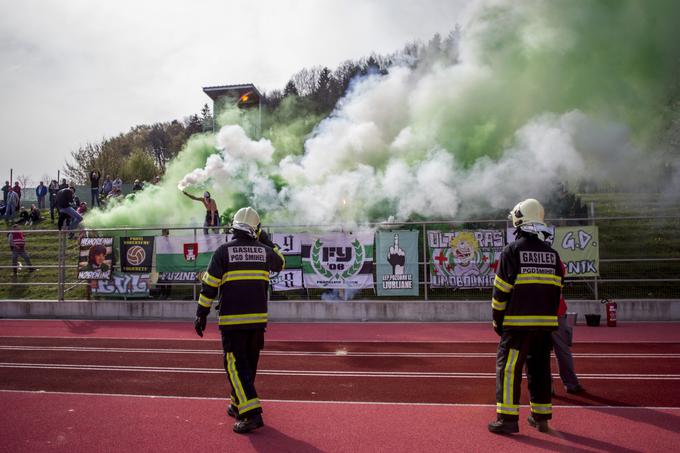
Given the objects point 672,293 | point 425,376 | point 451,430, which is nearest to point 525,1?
point 672,293

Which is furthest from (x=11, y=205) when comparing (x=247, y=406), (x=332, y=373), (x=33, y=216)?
(x=247, y=406)

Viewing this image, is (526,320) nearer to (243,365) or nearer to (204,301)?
(243,365)

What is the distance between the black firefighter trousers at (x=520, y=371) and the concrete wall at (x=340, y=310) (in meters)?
7.26

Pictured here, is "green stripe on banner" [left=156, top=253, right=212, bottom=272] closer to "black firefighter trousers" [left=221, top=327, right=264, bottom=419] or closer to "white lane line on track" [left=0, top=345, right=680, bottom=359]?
"white lane line on track" [left=0, top=345, right=680, bottom=359]

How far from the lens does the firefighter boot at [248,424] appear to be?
4992 millimetres

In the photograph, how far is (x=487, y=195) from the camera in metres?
18.4

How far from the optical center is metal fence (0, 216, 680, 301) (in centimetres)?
1252

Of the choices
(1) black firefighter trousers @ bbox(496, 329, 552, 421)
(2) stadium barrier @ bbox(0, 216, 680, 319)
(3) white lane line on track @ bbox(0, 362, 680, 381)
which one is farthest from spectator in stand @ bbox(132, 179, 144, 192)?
(1) black firefighter trousers @ bbox(496, 329, 552, 421)

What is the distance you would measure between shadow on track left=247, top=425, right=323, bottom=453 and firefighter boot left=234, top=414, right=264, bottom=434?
0.07 metres

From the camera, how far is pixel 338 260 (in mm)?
12812

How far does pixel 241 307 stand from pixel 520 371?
9.36 ft

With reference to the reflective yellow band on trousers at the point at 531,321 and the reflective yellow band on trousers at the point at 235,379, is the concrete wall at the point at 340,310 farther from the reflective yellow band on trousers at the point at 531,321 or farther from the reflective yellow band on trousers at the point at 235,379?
the reflective yellow band on trousers at the point at 235,379

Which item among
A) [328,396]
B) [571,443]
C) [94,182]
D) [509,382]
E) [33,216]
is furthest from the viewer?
[33,216]

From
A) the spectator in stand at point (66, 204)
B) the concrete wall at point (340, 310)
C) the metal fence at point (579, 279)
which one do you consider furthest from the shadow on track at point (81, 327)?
the spectator in stand at point (66, 204)
